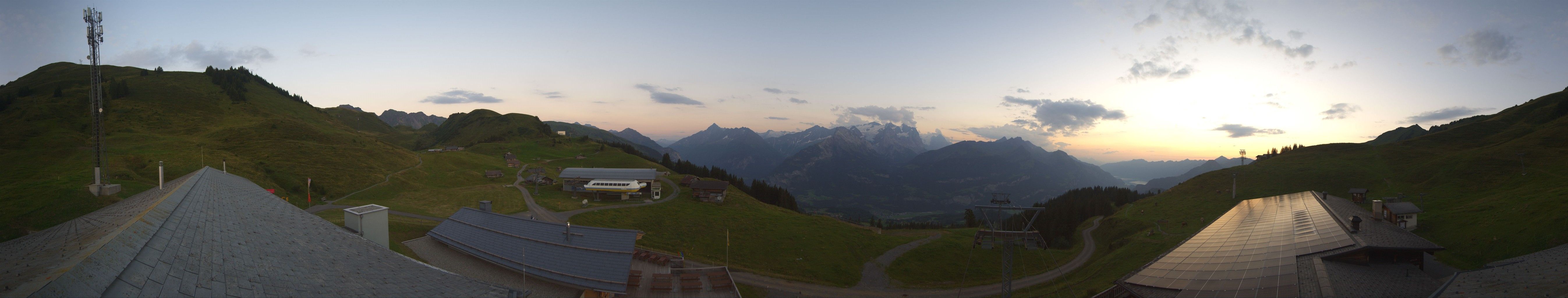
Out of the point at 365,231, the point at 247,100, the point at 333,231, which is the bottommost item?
the point at 365,231

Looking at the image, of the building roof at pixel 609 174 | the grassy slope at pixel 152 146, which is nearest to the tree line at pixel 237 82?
the grassy slope at pixel 152 146

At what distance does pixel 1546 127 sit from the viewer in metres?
78.8

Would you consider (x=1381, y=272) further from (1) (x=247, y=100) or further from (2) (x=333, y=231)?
(1) (x=247, y=100)

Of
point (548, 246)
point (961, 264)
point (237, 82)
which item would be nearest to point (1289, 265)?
point (961, 264)

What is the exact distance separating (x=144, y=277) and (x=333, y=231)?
1143cm

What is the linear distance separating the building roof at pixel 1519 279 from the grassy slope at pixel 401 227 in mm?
52843

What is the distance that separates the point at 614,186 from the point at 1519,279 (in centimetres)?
8482

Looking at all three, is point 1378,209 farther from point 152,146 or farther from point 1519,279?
point 152,146

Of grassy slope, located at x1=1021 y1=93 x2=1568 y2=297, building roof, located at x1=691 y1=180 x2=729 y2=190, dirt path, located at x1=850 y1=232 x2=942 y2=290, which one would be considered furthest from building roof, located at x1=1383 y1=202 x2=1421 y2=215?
building roof, located at x1=691 y1=180 x2=729 y2=190

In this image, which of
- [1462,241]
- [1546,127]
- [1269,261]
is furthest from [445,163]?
[1546,127]

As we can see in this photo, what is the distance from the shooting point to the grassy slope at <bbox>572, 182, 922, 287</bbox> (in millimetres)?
51375

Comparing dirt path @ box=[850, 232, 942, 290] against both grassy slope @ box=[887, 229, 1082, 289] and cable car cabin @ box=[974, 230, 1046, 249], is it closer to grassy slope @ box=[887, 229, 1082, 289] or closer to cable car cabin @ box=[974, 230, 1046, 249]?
grassy slope @ box=[887, 229, 1082, 289]

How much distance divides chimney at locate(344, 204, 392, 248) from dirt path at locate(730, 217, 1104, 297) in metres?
23.6

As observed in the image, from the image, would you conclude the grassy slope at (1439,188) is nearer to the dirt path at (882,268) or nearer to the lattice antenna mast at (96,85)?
the dirt path at (882,268)
